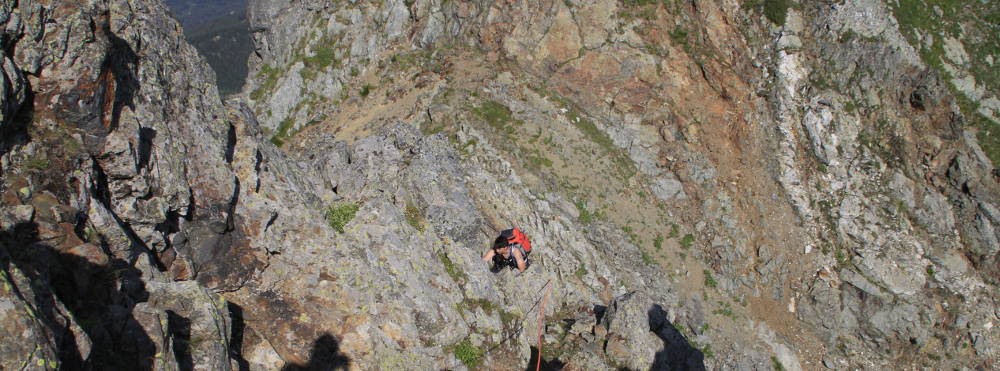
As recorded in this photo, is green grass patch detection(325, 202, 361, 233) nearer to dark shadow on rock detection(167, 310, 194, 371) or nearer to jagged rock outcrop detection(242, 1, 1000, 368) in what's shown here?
dark shadow on rock detection(167, 310, 194, 371)

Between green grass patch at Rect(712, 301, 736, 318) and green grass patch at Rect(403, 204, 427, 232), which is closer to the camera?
green grass patch at Rect(403, 204, 427, 232)

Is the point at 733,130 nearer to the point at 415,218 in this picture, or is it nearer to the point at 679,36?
the point at 679,36

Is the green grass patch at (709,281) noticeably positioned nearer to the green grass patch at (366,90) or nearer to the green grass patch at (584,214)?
the green grass patch at (584,214)

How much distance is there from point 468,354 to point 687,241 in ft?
57.4

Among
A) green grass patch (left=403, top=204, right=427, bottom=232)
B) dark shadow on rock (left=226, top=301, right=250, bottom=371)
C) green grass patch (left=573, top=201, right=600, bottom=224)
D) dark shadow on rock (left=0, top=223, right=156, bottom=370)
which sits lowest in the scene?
green grass patch (left=573, top=201, right=600, bottom=224)

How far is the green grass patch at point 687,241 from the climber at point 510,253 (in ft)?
42.9

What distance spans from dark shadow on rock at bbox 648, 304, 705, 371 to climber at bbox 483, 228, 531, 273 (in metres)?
4.91

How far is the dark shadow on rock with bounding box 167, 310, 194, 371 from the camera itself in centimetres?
798

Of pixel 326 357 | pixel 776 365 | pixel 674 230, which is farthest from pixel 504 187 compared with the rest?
pixel 776 365

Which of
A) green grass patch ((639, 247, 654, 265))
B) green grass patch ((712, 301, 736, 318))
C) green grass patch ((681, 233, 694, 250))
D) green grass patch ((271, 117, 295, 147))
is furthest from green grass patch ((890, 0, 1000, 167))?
green grass patch ((271, 117, 295, 147))

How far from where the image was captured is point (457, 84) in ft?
98.0

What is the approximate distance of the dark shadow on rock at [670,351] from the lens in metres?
16.5

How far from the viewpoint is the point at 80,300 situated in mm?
7840

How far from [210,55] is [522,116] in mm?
165459
